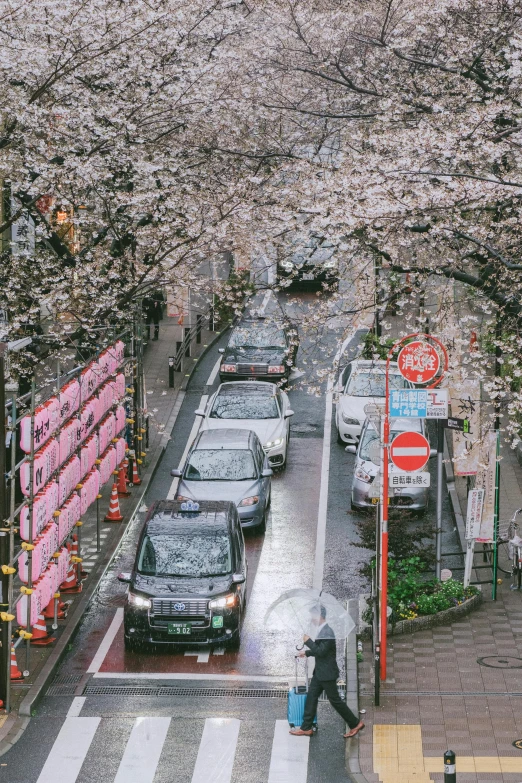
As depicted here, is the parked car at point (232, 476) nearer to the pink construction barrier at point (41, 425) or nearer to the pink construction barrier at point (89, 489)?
the pink construction barrier at point (89, 489)

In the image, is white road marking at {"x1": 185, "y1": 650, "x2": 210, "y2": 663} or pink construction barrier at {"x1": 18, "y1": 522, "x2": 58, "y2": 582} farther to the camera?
white road marking at {"x1": 185, "y1": 650, "x2": 210, "y2": 663}

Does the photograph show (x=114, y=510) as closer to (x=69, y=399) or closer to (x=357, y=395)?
(x=69, y=399)

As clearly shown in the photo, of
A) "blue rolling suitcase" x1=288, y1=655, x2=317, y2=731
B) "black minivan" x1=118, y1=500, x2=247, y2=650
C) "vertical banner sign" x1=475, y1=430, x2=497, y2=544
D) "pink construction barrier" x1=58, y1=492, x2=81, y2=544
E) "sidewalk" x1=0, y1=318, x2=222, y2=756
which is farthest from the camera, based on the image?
"vertical banner sign" x1=475, y1=430, x2=497, y2=544

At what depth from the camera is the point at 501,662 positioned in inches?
616

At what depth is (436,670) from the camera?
605 inches

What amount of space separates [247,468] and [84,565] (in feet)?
13.7

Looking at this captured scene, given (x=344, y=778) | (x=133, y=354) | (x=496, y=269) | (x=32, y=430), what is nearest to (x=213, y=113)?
(x=133, y=354)

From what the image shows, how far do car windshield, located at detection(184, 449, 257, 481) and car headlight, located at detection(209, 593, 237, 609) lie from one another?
6.11 meters

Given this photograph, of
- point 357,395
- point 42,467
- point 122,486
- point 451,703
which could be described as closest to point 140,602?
point 42,467

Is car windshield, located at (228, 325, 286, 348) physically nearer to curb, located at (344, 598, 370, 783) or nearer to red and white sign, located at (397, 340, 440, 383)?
curb, located at (344, 598, 370, 783)

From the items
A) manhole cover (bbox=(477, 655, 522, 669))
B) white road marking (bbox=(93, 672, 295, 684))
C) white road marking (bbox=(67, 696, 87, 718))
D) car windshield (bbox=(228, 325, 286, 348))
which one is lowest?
white road marking (bbox=(67, 696, 87, 718))

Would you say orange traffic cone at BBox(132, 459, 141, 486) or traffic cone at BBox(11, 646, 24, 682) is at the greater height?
orange traffic cone at BBox(132, 459, 141, 486)

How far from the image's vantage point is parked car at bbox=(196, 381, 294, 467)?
26.1 metres

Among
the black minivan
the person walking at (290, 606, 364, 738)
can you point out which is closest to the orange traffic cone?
the black minivan
